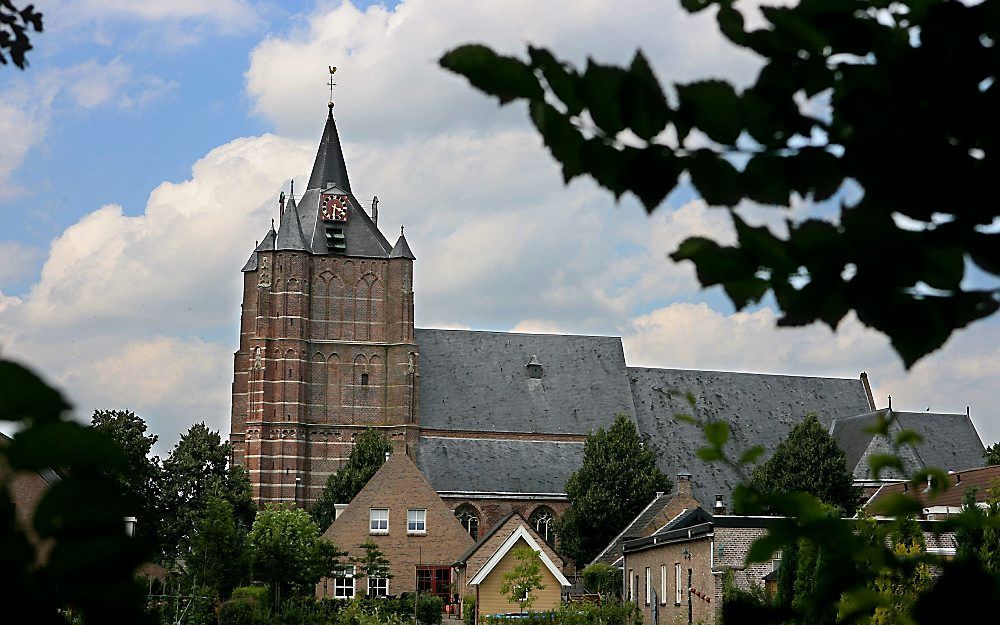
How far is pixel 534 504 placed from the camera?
2461 inches

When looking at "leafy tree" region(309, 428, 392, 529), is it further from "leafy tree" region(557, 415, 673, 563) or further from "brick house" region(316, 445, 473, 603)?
"brick house" region(316, 445, 473, 603)

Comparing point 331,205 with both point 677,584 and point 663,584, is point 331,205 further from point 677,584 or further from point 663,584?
point 677,584

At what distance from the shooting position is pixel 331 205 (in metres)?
69.2

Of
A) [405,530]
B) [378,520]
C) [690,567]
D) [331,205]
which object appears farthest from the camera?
[331,205]

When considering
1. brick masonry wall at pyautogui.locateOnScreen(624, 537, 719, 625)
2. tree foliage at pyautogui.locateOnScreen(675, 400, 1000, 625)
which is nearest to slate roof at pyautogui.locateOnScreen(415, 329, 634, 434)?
brick masonry wall at pyautogui.locateOnScreen(624, 537, 719, 625)

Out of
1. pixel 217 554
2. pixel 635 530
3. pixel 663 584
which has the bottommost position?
pixel 663 584

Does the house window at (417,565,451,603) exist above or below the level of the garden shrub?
above

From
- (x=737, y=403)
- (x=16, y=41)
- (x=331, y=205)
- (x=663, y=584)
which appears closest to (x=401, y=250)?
(x=331, y=205)

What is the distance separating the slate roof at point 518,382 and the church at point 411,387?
3.1 inches

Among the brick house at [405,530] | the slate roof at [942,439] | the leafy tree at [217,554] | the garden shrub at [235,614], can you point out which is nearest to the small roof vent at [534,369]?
the slate roof at [942,439]

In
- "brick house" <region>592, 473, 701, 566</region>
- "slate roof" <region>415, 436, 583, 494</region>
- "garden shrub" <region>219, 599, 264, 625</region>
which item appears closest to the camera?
"garden shrub" <region>219, 599, 264, 625</region>

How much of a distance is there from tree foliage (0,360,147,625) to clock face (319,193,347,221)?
68854 mm

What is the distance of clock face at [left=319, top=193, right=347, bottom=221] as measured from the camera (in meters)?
69.2

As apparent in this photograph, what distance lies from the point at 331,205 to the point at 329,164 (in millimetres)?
3720
